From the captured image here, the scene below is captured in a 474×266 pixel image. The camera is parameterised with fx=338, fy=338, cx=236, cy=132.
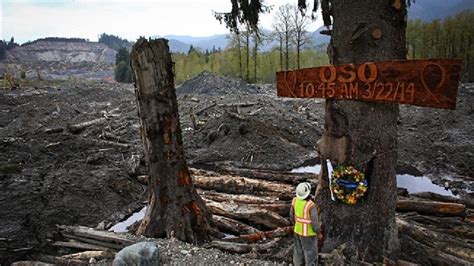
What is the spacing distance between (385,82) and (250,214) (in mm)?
3770

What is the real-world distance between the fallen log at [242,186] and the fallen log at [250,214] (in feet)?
4.28

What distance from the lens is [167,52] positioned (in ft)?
17.8

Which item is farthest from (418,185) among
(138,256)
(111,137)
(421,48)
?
(421,48)

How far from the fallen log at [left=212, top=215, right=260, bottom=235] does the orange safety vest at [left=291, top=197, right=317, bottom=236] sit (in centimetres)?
203

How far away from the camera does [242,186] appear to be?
8422 mm

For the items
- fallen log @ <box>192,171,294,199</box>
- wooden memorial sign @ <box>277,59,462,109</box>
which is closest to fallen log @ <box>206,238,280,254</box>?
wooden memorial sign @ <box>277,59,462,109</box>

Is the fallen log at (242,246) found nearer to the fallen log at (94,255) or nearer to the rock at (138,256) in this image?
the rock at (138,256)

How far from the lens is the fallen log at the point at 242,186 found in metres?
8.07

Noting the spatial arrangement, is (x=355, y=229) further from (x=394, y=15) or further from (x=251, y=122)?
(x=251, y=122)

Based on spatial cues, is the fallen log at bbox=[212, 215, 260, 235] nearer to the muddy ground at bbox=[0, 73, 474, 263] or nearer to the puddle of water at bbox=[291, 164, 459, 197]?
the muddy ground at bbox=[0, 73, 474, 263]

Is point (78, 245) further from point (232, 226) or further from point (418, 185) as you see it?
point (418, 185)

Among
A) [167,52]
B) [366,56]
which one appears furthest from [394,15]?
[167,52]

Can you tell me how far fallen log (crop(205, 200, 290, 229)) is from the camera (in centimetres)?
625

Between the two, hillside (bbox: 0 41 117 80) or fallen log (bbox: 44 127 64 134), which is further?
hillside (bbox: 0 41 117 80)
